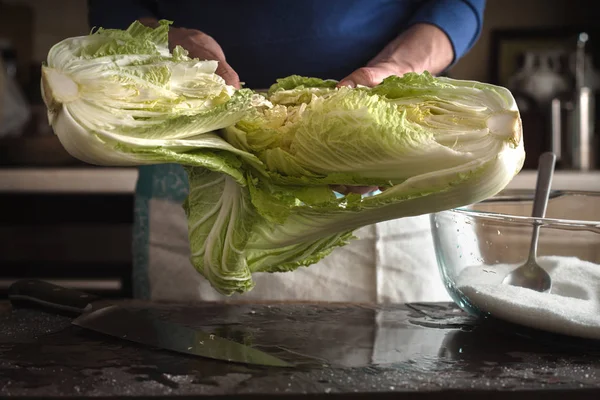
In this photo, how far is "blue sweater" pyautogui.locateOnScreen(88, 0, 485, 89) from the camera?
3.97ft

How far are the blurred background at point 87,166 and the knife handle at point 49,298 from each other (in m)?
1.15

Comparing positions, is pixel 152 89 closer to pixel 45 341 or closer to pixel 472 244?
pixel 45 341

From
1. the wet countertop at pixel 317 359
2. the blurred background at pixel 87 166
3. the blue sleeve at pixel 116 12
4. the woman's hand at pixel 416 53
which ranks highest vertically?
the woman's hand at pixel 416 53

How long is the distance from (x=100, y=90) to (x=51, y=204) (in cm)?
156

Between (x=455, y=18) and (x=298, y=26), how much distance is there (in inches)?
10.0

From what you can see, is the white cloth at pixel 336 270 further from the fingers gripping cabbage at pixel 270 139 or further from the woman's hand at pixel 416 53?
the fingers gripping cabbage at pixel 270 139

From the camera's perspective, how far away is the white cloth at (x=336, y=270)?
1308 millimetres

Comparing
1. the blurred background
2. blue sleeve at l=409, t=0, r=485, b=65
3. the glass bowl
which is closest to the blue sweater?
blue sleeve at l=409, t=0, r=485, b=65

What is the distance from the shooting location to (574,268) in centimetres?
88

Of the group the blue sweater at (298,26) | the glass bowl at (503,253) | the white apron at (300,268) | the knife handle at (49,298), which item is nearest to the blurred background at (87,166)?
the white apron at (300,268)

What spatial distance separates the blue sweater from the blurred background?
934 mm

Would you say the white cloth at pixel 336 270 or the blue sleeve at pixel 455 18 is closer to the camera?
the blue sleeve at pixel 455 18

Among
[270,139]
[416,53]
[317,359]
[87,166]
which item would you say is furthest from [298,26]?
[87,166]

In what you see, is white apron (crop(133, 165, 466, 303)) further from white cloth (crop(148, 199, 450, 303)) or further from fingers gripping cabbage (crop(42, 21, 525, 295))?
fingers gripping cabbage (crop(42, 21, 525, 295))
